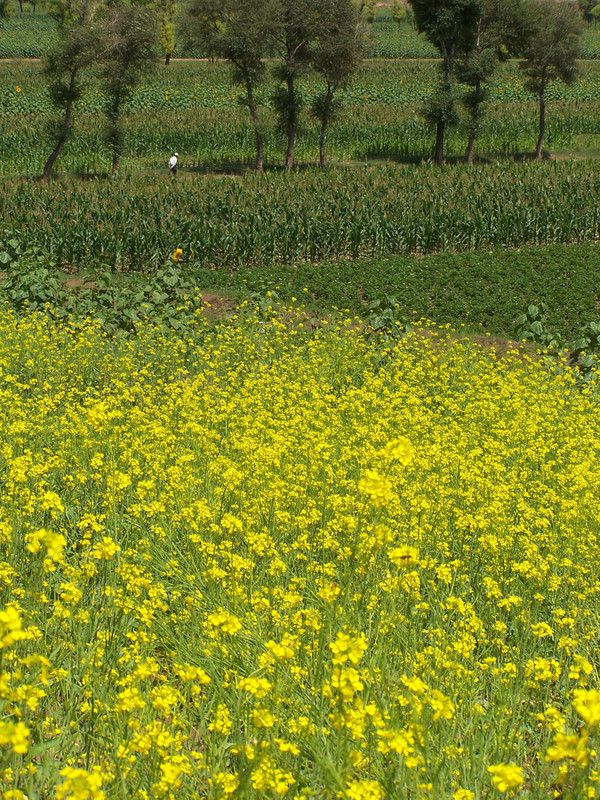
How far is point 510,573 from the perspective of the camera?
278 inches

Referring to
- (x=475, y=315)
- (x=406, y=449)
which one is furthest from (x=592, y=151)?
(x=406, y=449)

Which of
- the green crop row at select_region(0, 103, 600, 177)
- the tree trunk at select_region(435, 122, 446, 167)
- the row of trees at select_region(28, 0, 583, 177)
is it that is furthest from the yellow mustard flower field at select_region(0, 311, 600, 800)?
the green crop row at select_region(0, 103, 600, 177)

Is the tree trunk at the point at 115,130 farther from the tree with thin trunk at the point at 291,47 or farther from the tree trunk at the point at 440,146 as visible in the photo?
the tree trunk at the point at 440,146

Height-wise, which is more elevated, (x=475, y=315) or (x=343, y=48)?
(x=343, y=48)

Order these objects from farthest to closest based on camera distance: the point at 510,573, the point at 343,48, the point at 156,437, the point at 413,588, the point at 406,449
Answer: the point at 343,48 → the point at 156,437 → the point at 510,573 → the point at 413,588 → the point at 406,449

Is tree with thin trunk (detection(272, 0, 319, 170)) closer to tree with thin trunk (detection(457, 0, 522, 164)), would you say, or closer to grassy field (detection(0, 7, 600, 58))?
tree with thin trunk (detection(457, 0, 522, 164))

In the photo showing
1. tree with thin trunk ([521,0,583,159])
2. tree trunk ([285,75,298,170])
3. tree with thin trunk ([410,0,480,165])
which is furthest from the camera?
tree with thin trunk ([521,0,583,159])

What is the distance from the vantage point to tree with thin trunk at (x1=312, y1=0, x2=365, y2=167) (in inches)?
1278

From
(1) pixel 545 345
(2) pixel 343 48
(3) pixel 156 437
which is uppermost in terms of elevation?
(2) pixel 343 48

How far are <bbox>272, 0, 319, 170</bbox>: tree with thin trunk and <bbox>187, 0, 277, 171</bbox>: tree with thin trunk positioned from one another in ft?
1.83

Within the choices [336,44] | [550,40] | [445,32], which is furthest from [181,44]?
[336,44]

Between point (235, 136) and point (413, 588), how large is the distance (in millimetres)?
37548

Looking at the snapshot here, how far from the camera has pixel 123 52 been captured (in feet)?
100

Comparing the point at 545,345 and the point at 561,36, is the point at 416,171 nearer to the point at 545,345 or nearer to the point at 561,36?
the point at 561,36
